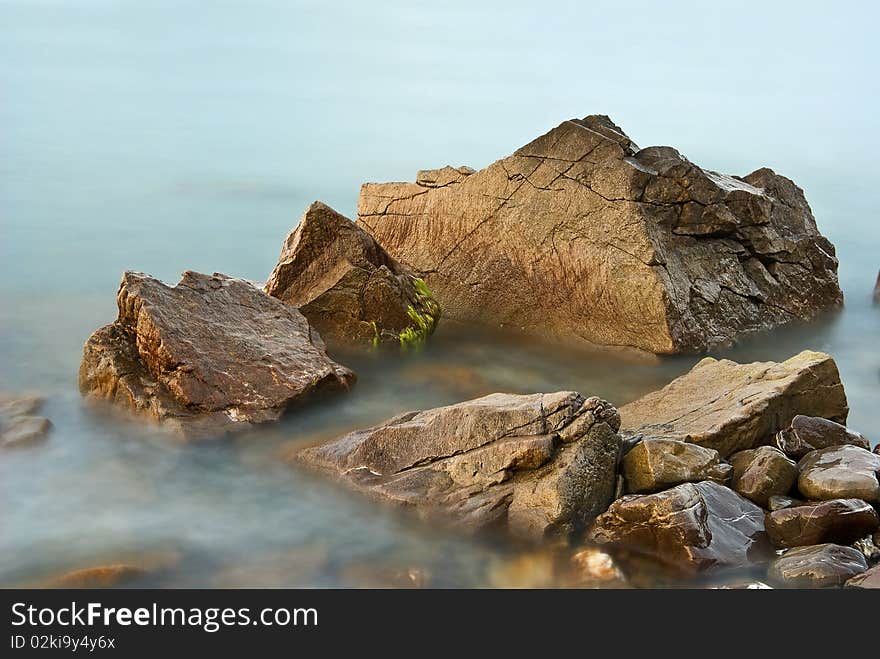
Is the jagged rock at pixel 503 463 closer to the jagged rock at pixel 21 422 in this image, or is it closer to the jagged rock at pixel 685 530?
the jagged rock at pixel 685 530

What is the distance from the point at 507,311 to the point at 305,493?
4022 millimetres

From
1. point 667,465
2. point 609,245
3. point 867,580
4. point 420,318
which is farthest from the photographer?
point 420,318

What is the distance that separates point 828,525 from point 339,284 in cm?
465

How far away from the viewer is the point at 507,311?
31.9 feet

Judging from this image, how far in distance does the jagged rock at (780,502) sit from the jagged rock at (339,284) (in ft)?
12.9

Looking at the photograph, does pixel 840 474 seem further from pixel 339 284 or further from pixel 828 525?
pixel 339 284

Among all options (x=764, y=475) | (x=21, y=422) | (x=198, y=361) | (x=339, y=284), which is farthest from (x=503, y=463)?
(x=339, y=284)

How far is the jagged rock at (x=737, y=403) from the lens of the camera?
6359 millimetres

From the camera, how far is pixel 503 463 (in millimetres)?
5773

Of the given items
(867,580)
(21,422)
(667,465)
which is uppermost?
(21,422)

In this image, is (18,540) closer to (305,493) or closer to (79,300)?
(305,493)

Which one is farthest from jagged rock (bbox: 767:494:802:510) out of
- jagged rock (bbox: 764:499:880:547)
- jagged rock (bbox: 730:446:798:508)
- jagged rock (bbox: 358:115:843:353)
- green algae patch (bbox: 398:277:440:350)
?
green algae patch (bbox: 398:277:440:350)

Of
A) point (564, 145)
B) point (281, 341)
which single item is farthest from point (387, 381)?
point (564, 145)

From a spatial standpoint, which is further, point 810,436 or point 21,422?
point 21,422
